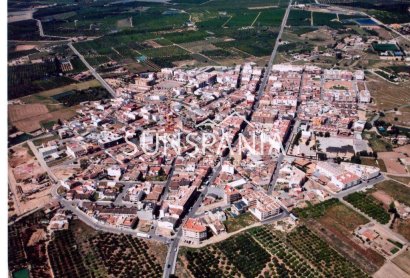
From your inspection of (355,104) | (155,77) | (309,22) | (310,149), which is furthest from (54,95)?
(309,22)

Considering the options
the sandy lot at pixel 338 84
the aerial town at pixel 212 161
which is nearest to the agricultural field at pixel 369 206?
the aerial town at pixel 212 161

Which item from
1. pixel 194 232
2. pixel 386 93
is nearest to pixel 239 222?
pixel 194 232

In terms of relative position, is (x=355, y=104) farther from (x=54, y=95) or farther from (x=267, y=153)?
(x=54, y=95)

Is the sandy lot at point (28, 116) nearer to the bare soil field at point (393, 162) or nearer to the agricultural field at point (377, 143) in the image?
the agricultural field at point (377, 143)

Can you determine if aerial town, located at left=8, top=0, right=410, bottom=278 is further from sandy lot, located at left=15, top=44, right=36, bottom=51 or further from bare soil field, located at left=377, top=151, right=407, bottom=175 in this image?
sandy lot, located at left=15, top=44, right=36, bottom=51

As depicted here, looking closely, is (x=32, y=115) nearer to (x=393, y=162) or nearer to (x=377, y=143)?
(x=377, y=143)

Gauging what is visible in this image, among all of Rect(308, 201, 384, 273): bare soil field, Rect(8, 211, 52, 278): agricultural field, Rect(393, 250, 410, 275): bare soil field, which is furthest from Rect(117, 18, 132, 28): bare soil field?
Rect(393, 250, 410, 275): bare soil field
